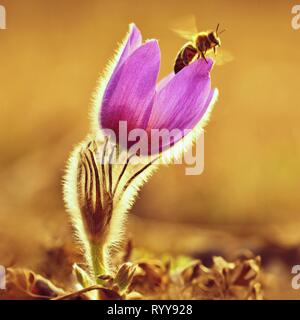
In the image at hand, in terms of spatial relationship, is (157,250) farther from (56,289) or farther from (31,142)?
(31,142)

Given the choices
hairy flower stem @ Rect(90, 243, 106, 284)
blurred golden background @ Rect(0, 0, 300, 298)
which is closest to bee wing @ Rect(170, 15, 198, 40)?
blurred golden background @ Rect(0, 0, 300, 298)

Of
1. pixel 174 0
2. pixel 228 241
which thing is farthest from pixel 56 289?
pixel 174 0

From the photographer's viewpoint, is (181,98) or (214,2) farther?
(214,2)

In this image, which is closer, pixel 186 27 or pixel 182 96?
pixel 182 96

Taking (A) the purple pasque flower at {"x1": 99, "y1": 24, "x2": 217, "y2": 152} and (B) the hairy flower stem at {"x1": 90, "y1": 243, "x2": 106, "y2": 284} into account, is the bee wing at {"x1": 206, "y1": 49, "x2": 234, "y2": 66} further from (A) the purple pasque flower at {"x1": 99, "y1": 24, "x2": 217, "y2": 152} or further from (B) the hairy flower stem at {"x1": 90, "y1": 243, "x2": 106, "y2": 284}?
(B) the hairy flower stem at {"x1": 90, "y1": 243, "x2": 106, "y2": 284}

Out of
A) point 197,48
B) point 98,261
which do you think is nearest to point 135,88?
point 197,48

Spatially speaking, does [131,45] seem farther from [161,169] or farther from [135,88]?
[161,169]
